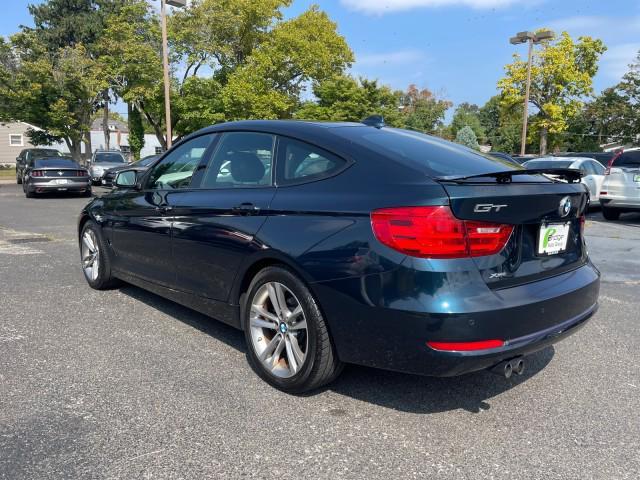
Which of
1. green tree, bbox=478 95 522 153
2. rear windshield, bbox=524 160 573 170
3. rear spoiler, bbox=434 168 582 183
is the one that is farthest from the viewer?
green tree, bbox=478 95 522 153

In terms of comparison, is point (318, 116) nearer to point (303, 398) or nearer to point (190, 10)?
point (190, 10)

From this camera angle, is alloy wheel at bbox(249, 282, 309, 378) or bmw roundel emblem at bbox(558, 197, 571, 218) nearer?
bmw roundel emblem at bbox(558, 197, 571, 218)

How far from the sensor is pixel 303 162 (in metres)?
3.27

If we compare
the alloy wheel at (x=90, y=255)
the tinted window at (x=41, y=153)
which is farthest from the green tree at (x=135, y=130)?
the alloy wheel at (x=90, y=255)

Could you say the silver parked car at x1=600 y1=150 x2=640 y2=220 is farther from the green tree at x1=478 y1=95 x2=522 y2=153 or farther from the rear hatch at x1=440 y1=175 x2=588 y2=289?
the green tree at x1=478 y1=95 x2=522 y2=153

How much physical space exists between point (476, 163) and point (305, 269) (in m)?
1.32

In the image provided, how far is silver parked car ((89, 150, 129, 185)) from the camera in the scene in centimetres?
2320

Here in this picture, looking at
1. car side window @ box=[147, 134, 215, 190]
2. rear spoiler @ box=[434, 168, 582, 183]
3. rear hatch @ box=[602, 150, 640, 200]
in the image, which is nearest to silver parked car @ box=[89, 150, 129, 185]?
rear hatch @ box=[602, 150, 640, 200]

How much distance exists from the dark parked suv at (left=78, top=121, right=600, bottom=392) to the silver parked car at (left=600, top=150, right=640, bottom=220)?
967 centimetres

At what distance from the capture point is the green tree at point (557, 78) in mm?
40562

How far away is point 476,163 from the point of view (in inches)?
134

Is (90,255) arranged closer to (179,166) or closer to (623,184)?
(179,166)

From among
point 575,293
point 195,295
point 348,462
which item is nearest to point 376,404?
point 348,462

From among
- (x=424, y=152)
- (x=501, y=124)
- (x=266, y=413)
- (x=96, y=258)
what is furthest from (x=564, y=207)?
(x=501, y=124)
